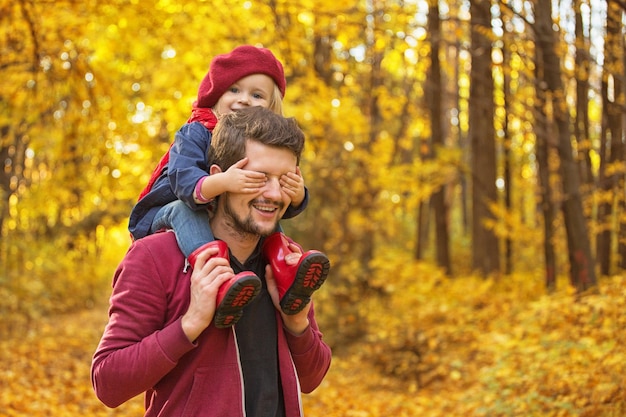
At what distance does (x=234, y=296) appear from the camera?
2.02 metres

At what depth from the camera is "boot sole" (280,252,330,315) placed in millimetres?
2199

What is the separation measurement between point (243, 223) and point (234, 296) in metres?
0.29

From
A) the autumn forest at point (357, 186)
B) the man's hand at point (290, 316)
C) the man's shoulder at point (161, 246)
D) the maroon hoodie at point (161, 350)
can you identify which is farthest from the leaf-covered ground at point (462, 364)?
the man's shoulder at point (161, 246)

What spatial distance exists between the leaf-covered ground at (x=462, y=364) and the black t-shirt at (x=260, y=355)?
3862 millimetres

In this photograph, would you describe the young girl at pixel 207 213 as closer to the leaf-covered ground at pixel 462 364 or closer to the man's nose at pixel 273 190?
the man's nose at pixel 273 190

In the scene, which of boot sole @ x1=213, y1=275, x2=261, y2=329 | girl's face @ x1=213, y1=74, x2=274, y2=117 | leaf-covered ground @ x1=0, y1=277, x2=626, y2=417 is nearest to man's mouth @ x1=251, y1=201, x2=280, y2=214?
boot sole @ x1=213, y1=275, x2=261, y2=329

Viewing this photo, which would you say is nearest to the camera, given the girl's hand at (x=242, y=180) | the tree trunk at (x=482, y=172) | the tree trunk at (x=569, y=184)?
the girl's hand at (x=242, y=180)

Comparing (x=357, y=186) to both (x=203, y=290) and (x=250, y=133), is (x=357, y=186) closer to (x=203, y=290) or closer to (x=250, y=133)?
(x=250, y=133)

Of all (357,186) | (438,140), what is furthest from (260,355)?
(438,140)

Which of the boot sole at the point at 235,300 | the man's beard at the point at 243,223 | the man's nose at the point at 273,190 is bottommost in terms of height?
the boot sole at the point at 235,300

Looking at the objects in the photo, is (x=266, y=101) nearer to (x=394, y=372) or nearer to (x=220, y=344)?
(x=220, y=344)

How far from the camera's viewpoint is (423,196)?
1320 centimetres

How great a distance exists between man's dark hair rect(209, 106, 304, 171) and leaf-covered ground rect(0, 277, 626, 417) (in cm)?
406

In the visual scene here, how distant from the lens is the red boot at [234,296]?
2.01 metres
